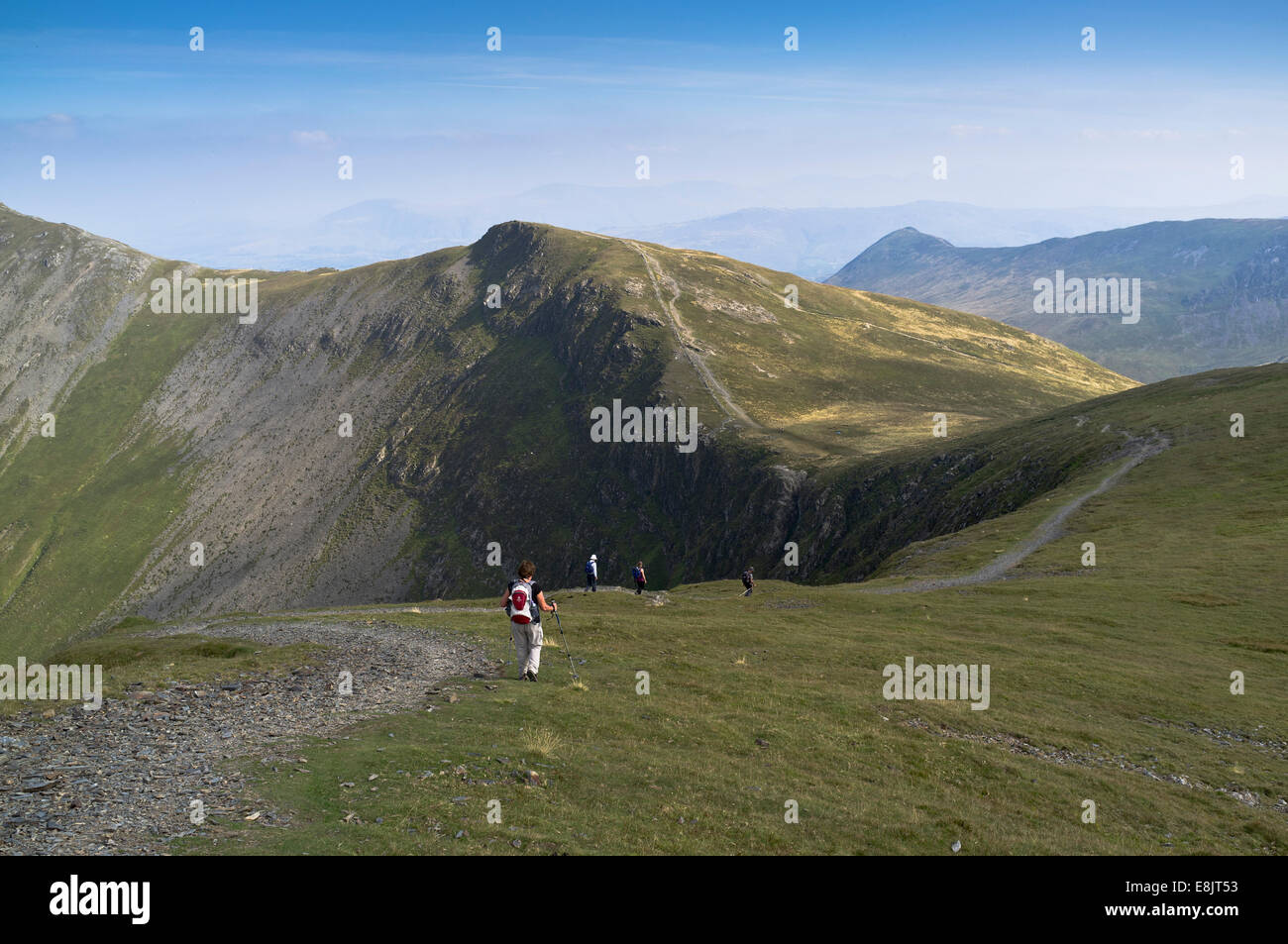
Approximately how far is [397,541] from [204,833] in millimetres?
191784

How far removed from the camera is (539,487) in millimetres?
192500

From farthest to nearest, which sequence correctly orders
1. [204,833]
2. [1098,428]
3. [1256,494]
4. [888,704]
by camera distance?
[1098,428] → [1256,494] → [888,704] → [204,833]

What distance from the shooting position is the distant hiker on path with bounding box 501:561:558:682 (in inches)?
1041

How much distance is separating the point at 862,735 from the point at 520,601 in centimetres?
1277

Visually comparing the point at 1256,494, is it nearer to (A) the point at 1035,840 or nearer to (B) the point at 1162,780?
(B) the point at 1162,780

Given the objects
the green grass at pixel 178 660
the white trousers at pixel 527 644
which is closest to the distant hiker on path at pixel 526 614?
the white trousers at pixel 527 644

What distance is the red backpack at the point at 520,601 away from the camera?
1037 inches

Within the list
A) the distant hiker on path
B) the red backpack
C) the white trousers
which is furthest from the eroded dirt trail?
the red backpack

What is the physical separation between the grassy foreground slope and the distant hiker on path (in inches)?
45.7

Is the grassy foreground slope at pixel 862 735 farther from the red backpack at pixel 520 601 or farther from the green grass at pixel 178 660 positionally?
the green grass at pixel 178 660

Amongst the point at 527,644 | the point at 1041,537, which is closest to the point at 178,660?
the point at 527,644

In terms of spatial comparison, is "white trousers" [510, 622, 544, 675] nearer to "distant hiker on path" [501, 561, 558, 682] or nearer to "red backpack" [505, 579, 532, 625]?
"distant hiker on path" [501, 561, 558, 682]

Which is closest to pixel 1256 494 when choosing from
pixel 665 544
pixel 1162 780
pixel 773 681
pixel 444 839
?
pixel 1162 780

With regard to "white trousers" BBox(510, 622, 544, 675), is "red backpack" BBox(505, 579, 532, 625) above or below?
above
